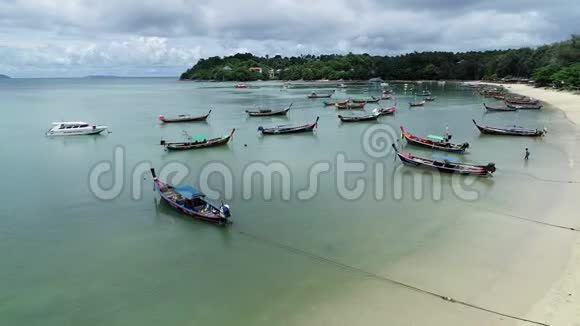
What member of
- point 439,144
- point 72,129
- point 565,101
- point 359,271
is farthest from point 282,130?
point 565,101

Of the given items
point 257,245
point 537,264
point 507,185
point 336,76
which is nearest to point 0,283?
point 257,245

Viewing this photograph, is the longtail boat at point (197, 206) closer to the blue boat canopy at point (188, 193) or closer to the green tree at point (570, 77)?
the blue boat canopy at point (188, 193)

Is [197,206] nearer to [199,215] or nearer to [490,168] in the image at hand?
[199,215]

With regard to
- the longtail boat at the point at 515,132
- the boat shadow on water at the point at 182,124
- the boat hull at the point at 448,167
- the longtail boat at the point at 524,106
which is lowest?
the boat hull at the point at 448,167

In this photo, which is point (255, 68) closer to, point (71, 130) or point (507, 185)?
point (71, 130)

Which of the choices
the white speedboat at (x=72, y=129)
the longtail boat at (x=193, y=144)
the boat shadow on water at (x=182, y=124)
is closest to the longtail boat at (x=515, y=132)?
the longtail boat at (x=193, y=144)

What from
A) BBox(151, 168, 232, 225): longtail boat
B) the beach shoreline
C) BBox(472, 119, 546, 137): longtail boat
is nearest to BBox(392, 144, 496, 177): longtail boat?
BBox(151, 168, 232, 225): longtail boat
